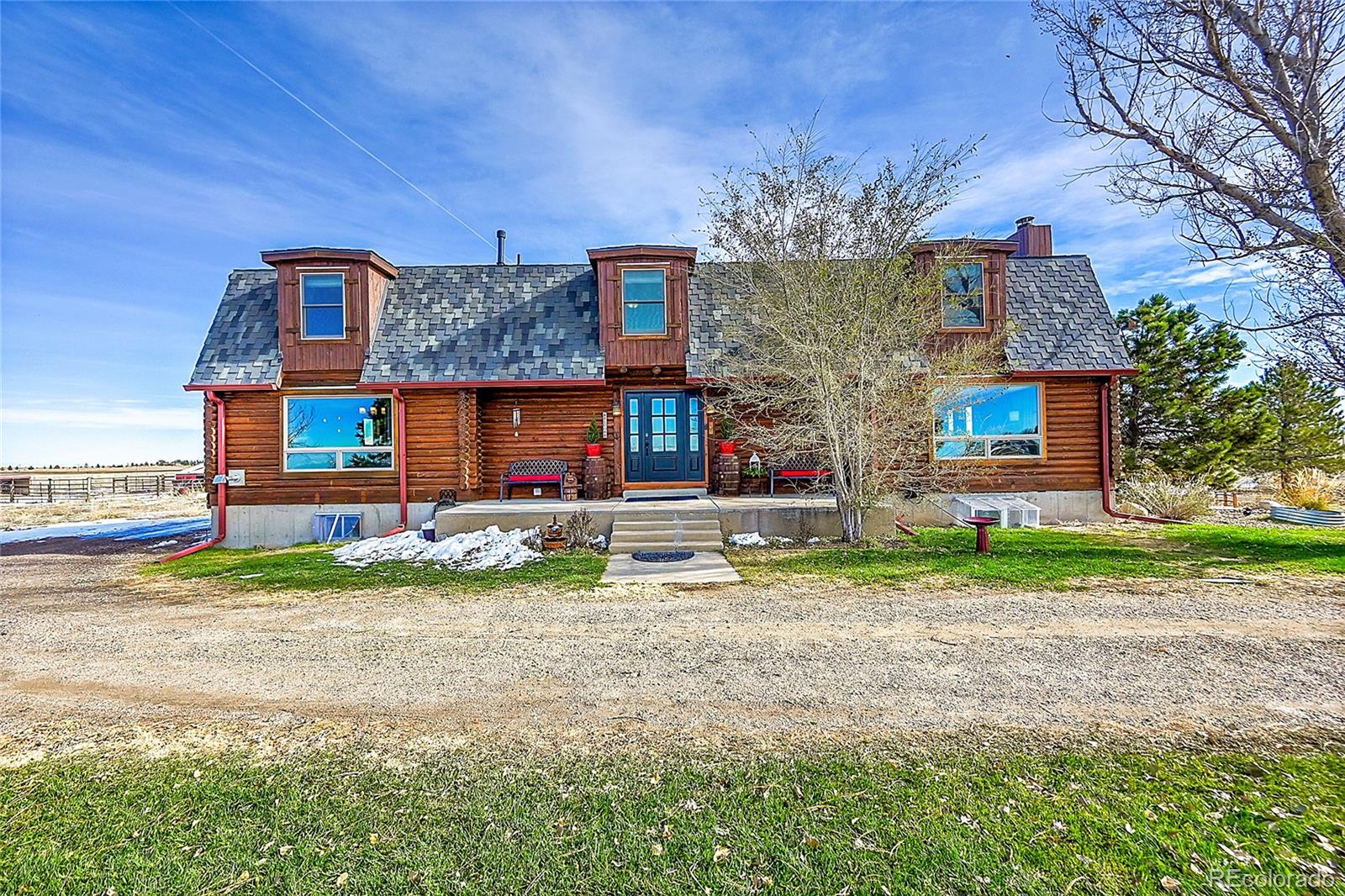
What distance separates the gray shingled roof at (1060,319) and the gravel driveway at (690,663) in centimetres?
631

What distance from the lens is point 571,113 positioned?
1265 cm

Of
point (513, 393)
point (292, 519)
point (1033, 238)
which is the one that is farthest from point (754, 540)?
point (1033, 238)

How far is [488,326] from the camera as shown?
1256cm

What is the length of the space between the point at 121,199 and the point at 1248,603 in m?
20.7

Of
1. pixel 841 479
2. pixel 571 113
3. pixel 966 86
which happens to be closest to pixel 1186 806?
pixel 841 479

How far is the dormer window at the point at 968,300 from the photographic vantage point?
12180 mm

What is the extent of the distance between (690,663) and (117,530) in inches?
652

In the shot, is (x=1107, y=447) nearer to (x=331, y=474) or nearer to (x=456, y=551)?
(x=456, y=551)

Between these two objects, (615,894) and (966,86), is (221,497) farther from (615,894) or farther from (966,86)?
(966,86)

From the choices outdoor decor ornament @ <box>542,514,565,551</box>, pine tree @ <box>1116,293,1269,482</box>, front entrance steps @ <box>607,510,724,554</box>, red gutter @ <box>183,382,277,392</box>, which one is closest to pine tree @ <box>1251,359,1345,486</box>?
pine tree @ <box>1116,293,1269,482</box>

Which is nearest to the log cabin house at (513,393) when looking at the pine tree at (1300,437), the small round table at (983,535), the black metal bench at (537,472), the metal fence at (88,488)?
the black metal bench at (537,472)

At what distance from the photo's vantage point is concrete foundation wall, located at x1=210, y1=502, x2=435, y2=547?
12.0m

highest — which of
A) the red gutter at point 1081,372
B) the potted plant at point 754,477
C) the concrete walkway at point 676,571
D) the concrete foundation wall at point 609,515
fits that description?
the red gutter at point 1081,372

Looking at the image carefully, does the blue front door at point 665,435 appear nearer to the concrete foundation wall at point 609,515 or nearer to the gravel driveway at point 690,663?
the concrete foundation wall at point 609,515
